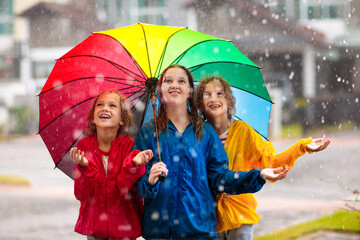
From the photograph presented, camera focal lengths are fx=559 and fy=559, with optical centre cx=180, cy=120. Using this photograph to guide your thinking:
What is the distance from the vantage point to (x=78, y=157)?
2787 mm

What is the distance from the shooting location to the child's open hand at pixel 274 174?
2.64 metres

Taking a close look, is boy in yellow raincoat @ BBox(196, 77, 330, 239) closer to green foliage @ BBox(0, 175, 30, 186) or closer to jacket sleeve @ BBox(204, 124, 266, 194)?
jacket sleeve @ BBox(204, 124, 266, 194)

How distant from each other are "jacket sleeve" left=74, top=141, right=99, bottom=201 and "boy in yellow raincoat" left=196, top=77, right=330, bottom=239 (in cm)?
68

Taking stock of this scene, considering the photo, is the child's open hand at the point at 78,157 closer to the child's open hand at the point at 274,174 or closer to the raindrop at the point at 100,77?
the raindrop at the point at 100,77

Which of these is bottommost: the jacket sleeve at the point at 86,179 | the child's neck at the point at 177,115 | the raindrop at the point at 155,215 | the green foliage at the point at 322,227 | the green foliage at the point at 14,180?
the green foliage at the point at 14,180

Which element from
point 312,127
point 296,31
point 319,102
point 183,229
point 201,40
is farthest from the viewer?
point 296,31

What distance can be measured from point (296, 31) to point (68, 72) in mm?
21389

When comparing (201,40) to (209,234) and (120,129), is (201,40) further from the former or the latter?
(209,234)

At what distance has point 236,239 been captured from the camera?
10.3 ft

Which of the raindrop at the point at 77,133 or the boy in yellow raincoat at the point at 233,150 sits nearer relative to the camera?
the boy in yellow raincoat at the point at 233,150

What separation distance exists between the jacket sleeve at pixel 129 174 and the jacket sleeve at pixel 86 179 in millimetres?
136

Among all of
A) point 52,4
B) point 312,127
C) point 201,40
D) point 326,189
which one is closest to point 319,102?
point 312,127

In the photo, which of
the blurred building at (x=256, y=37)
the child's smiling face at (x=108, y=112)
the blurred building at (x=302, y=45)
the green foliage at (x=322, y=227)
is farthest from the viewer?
the blurred building at (x=256, y=37)

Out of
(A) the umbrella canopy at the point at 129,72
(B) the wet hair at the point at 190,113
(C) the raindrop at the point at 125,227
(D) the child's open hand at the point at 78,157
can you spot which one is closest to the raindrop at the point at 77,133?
(A) the umbrella canopy at the point at 129,72
